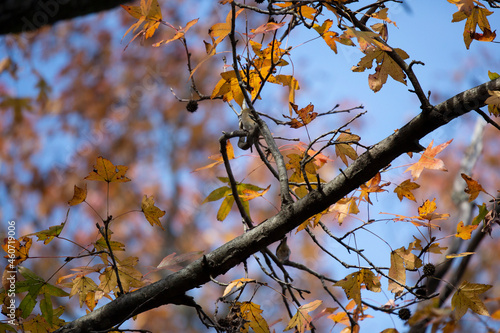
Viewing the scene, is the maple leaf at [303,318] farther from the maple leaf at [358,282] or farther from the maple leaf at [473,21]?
the maple leaf at [473,21]

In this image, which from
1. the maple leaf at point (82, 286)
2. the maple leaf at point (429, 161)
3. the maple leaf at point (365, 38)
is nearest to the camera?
the maple leaf at point (365, 38)

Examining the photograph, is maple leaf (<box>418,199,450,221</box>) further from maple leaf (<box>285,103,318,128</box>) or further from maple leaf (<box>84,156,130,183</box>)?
maple leaf (<box>84,156,130,183</box>)

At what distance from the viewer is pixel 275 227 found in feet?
2.97

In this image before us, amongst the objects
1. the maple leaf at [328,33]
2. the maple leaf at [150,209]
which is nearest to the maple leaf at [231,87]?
the maple leaf at [328,33]

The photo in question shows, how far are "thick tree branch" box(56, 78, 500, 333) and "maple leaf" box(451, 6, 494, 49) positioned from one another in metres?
0.22

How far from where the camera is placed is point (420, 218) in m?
0.96

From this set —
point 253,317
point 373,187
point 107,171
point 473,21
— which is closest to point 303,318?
point 253,317

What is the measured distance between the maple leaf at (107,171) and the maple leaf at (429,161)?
0.66 meters

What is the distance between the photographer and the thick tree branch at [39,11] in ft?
3.41

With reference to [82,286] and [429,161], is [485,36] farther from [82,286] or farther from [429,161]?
[82,286]

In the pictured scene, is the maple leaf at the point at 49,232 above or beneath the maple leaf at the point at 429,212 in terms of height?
above

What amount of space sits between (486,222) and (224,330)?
685 mm

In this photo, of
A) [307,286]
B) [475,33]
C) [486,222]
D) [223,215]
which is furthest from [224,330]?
[307,286]

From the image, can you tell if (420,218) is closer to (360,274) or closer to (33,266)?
(360,274)
